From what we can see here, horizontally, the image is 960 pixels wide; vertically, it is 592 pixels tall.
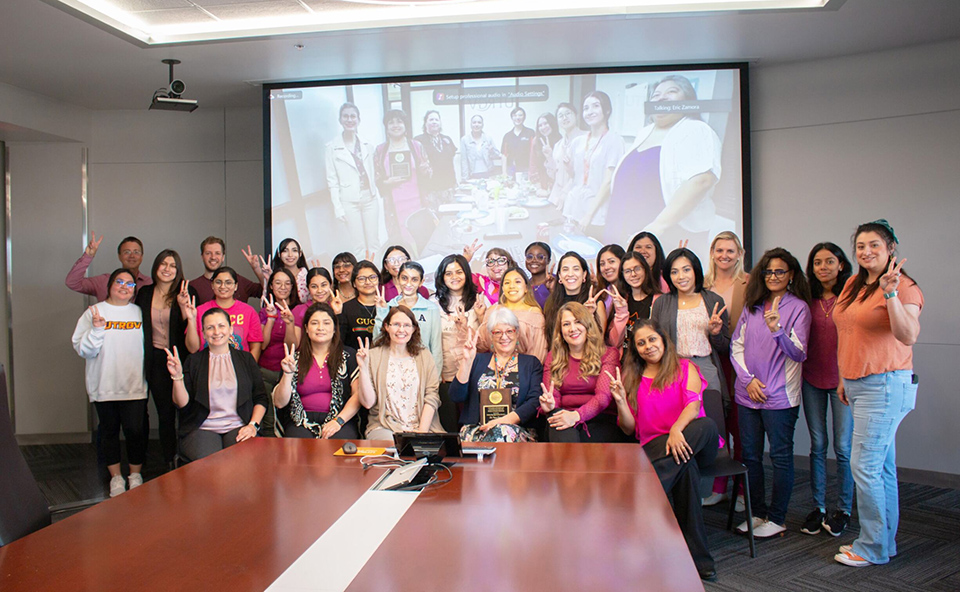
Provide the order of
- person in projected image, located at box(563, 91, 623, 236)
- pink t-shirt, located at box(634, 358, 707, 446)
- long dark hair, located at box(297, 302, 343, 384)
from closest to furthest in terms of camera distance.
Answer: pink t-shirt, located at box(634, 358, 707, 446)
long dark hair, located at box(297, 302, 343, 384)
person in projected image, located at box(563, 91, 623, 236)

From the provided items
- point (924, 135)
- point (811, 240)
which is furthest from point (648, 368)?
point (924, 135)

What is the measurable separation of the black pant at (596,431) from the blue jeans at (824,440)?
45.9 inches

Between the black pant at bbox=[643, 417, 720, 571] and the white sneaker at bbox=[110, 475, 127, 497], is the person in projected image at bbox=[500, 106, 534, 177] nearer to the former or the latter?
the black pant at bbox=[643, 417, 720, 571]

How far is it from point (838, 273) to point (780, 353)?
64 centimetres

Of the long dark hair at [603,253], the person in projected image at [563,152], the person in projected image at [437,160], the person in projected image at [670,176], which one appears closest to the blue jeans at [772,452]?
the long dark hair at [603,253]

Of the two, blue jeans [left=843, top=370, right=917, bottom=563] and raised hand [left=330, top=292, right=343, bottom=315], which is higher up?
raised hand [left=330, top=292, right=343, bottom=315]

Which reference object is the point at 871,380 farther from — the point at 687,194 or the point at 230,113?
the point at 230,113

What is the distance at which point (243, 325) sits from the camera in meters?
4.72

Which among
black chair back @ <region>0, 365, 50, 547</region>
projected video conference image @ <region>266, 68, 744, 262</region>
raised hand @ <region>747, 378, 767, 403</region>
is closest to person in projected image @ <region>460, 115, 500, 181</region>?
projected video conference image @ <region>266, 68, 744, 262</region>

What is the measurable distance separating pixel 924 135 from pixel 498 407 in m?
4.06

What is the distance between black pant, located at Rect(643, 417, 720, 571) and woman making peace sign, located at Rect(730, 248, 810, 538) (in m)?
0.62

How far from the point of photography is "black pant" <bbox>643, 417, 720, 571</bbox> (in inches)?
127

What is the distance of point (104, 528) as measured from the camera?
1.94 meters

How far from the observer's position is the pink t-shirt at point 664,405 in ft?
11.5
